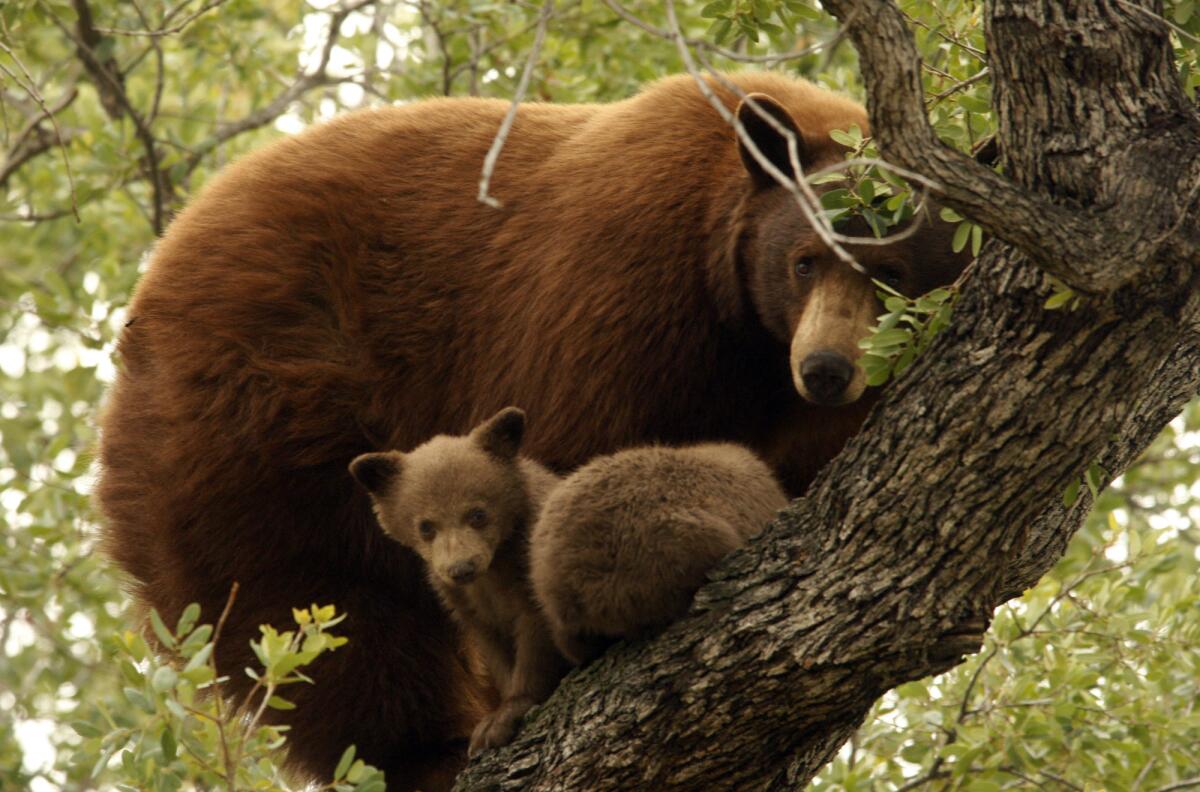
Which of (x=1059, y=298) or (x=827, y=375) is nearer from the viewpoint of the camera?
(x=1059, y=298)

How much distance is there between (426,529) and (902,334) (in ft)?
4.76

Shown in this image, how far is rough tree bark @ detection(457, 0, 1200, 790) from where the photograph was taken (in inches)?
126

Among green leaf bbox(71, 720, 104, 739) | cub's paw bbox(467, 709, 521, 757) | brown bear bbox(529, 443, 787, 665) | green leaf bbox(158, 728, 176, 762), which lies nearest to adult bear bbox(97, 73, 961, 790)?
cub's paw bbox(467, 709, 521, 757)

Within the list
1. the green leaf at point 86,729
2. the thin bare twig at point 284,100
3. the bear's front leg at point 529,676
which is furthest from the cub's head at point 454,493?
the thin bare twig at point 284,100

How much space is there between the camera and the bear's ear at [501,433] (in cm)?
429

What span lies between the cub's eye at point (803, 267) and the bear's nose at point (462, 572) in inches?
56.3

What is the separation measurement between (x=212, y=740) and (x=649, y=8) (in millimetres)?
4737

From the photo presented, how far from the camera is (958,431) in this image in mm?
3436

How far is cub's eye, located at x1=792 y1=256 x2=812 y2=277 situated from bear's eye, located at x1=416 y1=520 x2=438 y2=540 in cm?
137

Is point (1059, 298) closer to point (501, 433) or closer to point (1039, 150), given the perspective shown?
point (1039, 150)

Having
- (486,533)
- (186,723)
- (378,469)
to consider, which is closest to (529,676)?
(486,533)

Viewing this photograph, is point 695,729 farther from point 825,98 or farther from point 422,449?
point 825,98

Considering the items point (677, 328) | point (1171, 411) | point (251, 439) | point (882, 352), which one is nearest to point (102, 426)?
point (251, 439)

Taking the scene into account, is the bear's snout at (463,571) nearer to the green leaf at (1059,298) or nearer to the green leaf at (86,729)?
the green leaf at (86,729)
